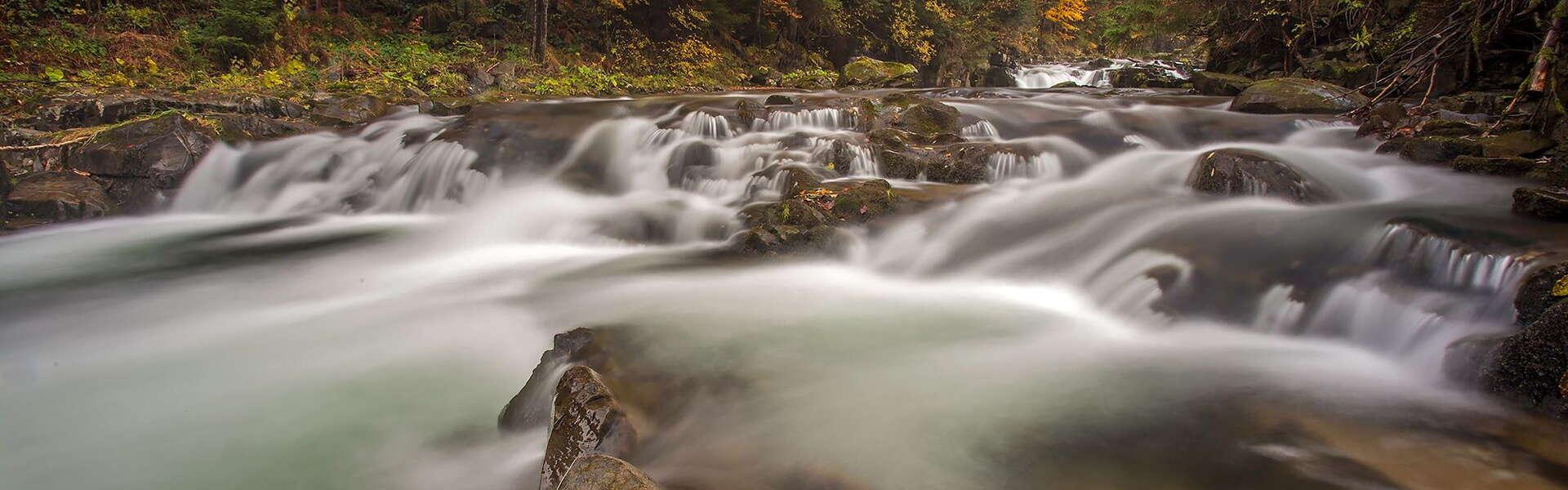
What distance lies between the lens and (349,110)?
9.76 m

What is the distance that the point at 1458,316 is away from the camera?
11.3ft

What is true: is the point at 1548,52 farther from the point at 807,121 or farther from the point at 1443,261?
the point at 807,121

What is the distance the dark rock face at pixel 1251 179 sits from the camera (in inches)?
226

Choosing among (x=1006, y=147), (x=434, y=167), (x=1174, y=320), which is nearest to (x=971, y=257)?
(x=1174, y=320)

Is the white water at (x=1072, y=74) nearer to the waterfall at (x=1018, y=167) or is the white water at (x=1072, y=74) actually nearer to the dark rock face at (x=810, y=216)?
the waterfall at (x=1018, y=167)

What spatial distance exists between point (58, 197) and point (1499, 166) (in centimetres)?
1291

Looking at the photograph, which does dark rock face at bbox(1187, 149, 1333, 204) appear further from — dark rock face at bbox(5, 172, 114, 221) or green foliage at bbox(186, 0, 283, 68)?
green foliage at bbox(186, 0, 283, 68)

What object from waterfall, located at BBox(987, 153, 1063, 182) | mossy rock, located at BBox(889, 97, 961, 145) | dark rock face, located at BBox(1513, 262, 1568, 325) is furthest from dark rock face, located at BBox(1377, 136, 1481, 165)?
mossy rock, located at BBox(889, 97, 961, 145)

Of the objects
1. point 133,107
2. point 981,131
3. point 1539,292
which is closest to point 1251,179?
point 1539,292

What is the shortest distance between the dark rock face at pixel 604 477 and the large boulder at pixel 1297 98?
9.65 meters

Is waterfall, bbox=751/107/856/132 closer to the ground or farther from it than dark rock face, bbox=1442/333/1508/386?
farther from it

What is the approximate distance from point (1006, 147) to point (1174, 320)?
380cm

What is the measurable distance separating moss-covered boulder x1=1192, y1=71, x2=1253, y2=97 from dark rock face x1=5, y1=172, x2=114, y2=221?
14.7m

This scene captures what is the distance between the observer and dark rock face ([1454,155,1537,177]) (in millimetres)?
5352
